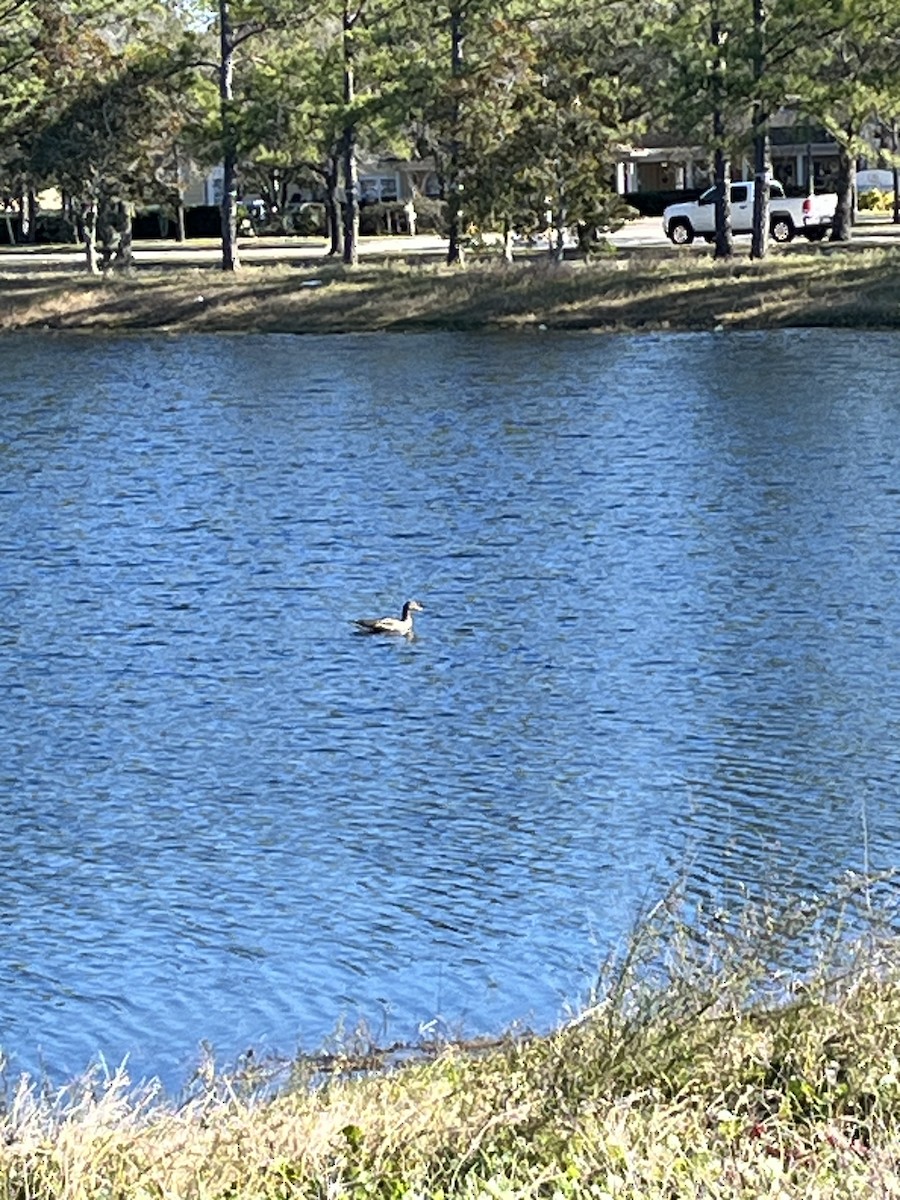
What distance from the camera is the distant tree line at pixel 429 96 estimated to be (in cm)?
5484

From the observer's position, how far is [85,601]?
24375 millimetres

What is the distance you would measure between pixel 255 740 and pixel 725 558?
8.97 m

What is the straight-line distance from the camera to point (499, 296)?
53.6m

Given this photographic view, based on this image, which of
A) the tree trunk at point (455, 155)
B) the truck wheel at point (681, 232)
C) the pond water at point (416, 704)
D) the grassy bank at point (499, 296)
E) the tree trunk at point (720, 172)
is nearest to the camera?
the pond water at point (416, 704)

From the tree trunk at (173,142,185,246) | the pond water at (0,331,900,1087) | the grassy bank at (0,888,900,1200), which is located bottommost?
the pond water at (0,331,900,1087)

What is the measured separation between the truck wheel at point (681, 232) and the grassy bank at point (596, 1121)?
5731 centimetres

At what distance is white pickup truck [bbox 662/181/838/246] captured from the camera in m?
64.6

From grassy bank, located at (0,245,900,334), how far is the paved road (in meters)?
4.87

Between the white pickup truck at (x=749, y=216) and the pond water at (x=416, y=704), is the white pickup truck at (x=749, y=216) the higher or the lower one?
the higher one

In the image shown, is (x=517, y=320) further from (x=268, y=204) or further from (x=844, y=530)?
(x=268, y=204)

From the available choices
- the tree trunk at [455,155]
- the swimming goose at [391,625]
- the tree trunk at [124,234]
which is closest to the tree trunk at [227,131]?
the tree trunk at [124,234]

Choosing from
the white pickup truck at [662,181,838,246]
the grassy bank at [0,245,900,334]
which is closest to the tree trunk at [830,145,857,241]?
the white pickup truck at [662,181,838,246]

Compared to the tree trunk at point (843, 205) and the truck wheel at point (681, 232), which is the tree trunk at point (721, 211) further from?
the truck wheel at point (681, 232)

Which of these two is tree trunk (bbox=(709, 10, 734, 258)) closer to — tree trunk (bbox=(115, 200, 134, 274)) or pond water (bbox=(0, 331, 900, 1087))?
tree trunk (bbox=(115, 200, 134, 274))
